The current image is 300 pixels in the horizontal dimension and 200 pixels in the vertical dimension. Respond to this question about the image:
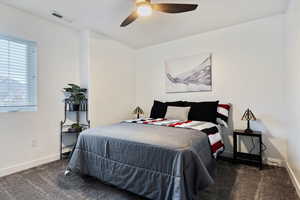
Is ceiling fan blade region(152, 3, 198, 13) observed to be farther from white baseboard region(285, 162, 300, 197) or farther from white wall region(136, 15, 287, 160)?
white baseboard region(285, 162, 300, 197)

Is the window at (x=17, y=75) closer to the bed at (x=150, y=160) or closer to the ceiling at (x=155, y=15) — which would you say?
the ceiling at (x=155, y=15)

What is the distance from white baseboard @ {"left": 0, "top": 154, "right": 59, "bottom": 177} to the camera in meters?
2.37

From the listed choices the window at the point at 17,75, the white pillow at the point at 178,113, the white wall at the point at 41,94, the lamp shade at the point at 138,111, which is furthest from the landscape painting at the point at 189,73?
the window at the point at 17,75

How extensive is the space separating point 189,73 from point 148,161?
238 cm

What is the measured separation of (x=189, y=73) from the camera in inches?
139

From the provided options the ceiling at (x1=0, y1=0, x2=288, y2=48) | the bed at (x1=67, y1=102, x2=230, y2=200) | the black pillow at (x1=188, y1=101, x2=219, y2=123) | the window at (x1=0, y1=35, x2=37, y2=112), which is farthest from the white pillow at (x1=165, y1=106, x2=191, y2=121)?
the window at (x1=0, y1=35, x2=37, y2=112)

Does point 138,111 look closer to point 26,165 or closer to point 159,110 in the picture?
point 159,110

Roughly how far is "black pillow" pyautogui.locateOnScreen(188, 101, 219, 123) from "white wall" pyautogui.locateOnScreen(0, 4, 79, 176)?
2.43m

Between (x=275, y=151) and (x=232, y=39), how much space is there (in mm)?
2063

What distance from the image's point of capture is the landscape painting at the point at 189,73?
3320 millimetres

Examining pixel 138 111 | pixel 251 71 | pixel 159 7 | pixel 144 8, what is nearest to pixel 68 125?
pixel 138 111

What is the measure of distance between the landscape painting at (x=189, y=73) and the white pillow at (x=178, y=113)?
2.15 feet

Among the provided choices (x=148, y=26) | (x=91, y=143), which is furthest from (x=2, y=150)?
(x=148, y=26)

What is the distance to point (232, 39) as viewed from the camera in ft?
10.1
